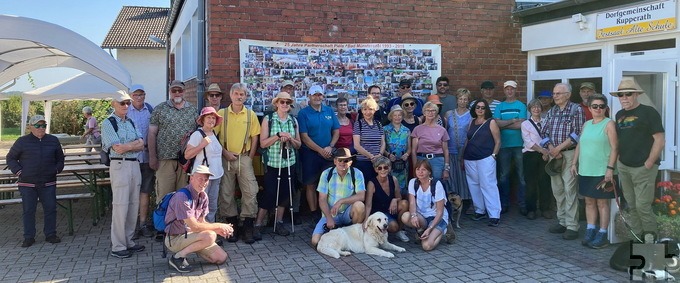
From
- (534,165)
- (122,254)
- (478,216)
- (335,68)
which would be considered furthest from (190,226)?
(534,165)

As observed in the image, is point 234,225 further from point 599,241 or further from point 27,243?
point 599,241

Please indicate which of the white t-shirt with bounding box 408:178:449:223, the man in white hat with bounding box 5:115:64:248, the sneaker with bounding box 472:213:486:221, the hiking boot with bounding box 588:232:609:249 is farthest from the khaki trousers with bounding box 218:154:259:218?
the hiking boot with bounding box 588:232:609:249

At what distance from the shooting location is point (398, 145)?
24.5 feet

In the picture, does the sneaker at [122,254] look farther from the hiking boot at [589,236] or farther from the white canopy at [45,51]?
the hiking boot at [589,236]

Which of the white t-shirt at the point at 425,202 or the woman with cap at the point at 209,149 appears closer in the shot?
the woman with cap at the point at 209,149

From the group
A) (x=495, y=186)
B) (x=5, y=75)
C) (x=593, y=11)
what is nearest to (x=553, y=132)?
(x=495, y=186)

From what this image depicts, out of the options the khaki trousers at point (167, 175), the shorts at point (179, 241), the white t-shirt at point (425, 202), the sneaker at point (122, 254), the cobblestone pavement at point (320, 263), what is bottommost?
the cobblestone pavement at point (320, 263)

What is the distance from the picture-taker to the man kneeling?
5.33m

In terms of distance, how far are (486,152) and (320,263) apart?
3.00 meters

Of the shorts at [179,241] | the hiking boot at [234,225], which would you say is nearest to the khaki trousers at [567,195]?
the hiking boot at [234,225]

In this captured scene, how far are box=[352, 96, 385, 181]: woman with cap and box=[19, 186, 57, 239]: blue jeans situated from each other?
375 centimetres

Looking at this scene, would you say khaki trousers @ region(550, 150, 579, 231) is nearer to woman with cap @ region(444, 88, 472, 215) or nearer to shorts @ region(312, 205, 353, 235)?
woman with cap @ region(444, 88, 472, 215)

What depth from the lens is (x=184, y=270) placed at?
5.52 m

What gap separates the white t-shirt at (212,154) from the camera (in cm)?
625
